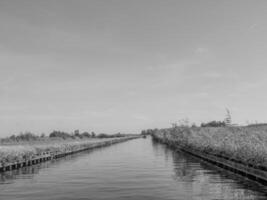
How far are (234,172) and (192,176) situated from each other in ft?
13.5

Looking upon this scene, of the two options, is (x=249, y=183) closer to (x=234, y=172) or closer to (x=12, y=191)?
(x=234, y=172)

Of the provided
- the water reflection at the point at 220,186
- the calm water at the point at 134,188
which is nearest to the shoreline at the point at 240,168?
the water reflection at the point at 220,186

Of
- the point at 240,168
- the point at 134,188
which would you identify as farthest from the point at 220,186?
the point at 240,168

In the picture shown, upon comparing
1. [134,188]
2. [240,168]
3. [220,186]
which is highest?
[240,168]

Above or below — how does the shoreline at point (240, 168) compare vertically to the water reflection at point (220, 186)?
above

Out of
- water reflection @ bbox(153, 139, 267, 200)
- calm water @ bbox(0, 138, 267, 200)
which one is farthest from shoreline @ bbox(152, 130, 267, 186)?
calm water @ bbox(0, 138, 267, 200)

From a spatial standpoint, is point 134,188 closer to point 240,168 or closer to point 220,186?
point 220,186

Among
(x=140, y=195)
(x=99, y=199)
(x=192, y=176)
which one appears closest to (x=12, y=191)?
(x=99, y=199)

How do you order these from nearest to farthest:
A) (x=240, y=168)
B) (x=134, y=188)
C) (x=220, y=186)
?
(x=134, y=188)
(x=220, y=186)
(x=240, y=168)

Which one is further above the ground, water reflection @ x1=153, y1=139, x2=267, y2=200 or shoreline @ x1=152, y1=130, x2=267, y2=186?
shoreline @ x1=152, y1=130, x2=267, y2=186

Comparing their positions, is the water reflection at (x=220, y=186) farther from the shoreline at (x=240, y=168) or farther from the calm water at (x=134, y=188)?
the shoreline at (x=240, y=168)

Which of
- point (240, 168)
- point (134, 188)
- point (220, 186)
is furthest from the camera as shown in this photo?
point (240, 168)

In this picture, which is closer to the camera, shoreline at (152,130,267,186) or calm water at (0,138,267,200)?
calm water at (0,138,267,200)

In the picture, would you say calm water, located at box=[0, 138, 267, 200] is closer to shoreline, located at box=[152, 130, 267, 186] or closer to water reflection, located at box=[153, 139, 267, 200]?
water reflection, located at box=[153, 139, 267, 200]
